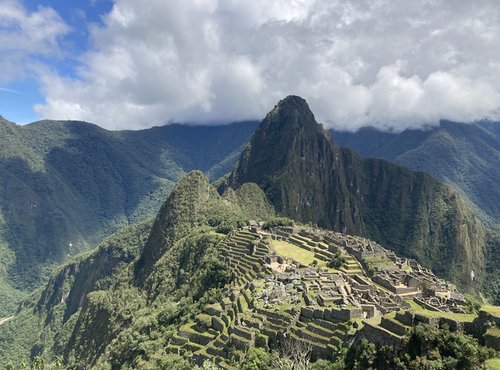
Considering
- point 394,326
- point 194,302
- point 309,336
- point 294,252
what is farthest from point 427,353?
point 294,252

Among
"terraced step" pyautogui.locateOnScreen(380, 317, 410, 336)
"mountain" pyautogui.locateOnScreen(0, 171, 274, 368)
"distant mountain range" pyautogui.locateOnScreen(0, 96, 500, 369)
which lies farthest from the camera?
"mountain" pyautogui.locateOnScreen(0, 171, 274, 368)

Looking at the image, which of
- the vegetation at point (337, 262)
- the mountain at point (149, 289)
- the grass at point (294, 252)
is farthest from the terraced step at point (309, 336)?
the grass at point (294, 252)

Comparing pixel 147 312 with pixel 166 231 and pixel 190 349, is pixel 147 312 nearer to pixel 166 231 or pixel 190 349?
pixel 190 349

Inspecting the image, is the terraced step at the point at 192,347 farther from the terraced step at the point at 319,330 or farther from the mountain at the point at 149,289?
the terraced step at the point at 319,330

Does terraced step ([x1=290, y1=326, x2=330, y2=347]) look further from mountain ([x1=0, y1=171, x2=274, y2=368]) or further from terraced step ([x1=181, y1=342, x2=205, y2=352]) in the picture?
mountain ([x1=0, y1=171, x2=274, y2=368])

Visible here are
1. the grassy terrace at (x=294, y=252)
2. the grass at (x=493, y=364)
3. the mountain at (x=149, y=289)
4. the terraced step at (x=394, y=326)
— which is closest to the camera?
the grass at (x=493, y=364)

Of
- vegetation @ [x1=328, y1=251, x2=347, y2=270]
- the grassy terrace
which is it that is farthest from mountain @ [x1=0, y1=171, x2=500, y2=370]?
the grassy terrace
